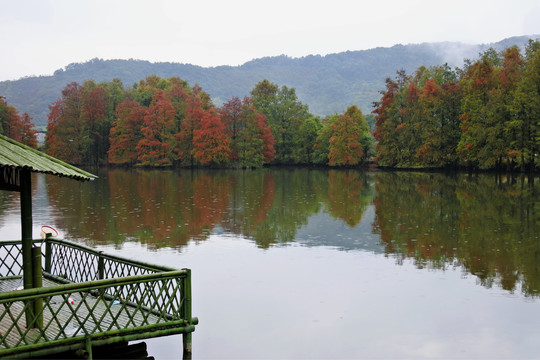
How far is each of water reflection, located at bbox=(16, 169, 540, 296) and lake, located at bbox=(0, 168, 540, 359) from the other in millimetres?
72

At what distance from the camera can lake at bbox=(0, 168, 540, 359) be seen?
9281 millimetres

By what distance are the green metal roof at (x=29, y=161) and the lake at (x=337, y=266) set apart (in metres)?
3.22

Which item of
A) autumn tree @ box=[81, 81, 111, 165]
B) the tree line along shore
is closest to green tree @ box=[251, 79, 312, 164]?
the tree line along shore

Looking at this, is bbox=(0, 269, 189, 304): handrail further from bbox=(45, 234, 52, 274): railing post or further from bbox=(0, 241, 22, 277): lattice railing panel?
bbox=(45, 234, 52, 274): railing post

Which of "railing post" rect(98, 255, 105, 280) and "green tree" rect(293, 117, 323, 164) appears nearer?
"railing post" rect(98, 255, 105, 280)

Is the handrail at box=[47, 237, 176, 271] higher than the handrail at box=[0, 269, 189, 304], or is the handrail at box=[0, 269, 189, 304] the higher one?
the handrail at box=[0, 269, 189, 304]

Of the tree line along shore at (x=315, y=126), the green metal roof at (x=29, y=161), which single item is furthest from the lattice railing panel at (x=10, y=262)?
the tree line along shore at (x=315, y=126)

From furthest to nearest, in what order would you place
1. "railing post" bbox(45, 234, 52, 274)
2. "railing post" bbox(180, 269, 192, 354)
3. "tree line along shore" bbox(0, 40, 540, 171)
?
"tree line along shore" bbox(0, 40, 540, 171) → "railing post" bbox(45, 234, 52, 274) → "railing post" bbox(180, 269, 192, 354)

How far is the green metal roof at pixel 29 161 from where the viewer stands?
736cm

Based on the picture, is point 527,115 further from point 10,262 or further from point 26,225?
point 26,225

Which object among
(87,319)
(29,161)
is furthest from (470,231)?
(29,161)

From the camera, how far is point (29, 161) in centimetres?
775

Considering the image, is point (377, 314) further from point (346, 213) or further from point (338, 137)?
point (338, 137)

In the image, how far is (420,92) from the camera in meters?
68.4
